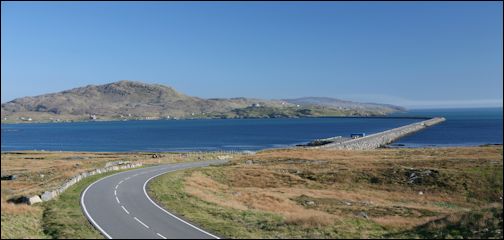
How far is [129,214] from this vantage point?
3625 cm

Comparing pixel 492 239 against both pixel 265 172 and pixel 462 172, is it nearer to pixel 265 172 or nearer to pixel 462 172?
pixel 462 172

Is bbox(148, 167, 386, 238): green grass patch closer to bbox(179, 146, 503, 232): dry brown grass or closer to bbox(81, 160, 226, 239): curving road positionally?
bbox(81, 160, 226, 239): curving road

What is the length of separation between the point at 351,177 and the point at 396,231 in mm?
30869

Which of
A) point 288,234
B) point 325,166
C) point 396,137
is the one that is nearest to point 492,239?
point 288,234

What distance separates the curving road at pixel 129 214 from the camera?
30297mm

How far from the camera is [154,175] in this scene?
60594 millimetres

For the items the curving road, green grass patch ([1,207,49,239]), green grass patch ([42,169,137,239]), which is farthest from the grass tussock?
green grass patch ([1,207,49,239])

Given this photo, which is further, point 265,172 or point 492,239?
point 265,172

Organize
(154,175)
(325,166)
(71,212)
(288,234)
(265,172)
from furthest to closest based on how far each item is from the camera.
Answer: (325,166) → (265,172) → (154,175) → (71,212) → (288,234)

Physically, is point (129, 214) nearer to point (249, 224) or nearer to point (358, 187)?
point (249, 224)

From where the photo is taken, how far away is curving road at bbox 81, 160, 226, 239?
30.3 metres

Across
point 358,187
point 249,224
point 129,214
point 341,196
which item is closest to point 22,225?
point 129,214

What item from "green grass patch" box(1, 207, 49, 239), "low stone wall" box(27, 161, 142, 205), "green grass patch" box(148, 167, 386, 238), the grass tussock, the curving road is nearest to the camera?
"green grass patch" box(1, 207, 49, 239)

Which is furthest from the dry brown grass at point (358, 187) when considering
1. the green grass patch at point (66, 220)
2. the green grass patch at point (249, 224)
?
the green grass patch at point (66, 220)
